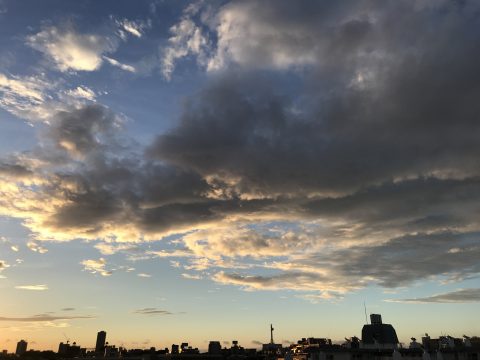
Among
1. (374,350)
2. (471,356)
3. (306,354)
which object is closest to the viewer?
(471,356)

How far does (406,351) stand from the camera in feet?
430

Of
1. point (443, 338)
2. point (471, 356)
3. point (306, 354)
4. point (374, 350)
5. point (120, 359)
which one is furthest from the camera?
point (120, 359)

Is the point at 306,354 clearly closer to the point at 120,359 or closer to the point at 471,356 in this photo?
the point at 471,356

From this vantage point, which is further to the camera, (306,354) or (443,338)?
(443,338)

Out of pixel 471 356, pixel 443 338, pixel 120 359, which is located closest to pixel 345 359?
pixel 471 356

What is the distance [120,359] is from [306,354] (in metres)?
96.7

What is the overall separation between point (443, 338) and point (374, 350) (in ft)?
141

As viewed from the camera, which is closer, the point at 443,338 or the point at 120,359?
the point at 443,338

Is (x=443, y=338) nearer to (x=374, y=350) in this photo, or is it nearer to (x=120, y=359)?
(x=374, y=350)

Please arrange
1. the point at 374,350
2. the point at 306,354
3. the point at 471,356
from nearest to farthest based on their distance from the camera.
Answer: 1. the point at 471,356
2. the point at 374,350
3. the point at 306,354

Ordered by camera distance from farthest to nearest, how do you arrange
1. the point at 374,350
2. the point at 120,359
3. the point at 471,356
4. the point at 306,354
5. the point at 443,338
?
the point at 120,359, the point at 443,338, the point at 306,354, the point at 374,350, the point at 471,356

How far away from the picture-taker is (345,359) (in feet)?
438

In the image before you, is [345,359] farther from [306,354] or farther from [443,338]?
[443,338]

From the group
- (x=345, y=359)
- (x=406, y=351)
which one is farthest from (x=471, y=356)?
(x=345, y=359)
